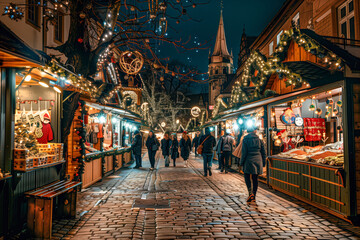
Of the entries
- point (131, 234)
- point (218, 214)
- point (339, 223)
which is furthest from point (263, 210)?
point (131, 234)

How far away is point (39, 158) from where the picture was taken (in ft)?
22.5

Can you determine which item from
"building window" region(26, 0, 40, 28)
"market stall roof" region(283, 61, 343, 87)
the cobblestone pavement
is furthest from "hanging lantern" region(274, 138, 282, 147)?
"building window" region(26, 0, 40, 28)

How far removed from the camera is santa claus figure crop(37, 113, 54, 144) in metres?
8.45

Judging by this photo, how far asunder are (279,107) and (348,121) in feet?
18.6

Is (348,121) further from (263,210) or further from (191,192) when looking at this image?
(191,192)

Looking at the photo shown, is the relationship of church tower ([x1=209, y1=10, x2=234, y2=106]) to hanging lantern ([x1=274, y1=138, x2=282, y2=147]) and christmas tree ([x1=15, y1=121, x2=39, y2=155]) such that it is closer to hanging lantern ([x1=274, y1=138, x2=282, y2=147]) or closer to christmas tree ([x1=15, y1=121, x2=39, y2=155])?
hanging lantern ([x1=274, y1=138, x2=282, y2=147])

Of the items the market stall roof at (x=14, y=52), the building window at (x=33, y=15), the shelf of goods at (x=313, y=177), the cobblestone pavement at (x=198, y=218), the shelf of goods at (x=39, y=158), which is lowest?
the cobblestone pavement at (x=198, y=218)

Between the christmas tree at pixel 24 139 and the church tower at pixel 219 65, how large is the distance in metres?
74.1

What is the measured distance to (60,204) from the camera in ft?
23.4

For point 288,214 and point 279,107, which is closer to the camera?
point 288,214

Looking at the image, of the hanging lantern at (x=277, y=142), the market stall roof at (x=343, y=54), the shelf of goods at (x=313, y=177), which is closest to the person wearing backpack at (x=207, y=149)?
the hanging lantern at (x=277, y=142)

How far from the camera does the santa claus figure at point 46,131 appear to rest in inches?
333

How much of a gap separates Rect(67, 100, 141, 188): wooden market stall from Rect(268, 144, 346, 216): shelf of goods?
647 centimetres

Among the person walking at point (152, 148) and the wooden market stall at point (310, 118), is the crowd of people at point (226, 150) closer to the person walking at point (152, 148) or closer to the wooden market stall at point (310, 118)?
the person walking at point (152, 148)
